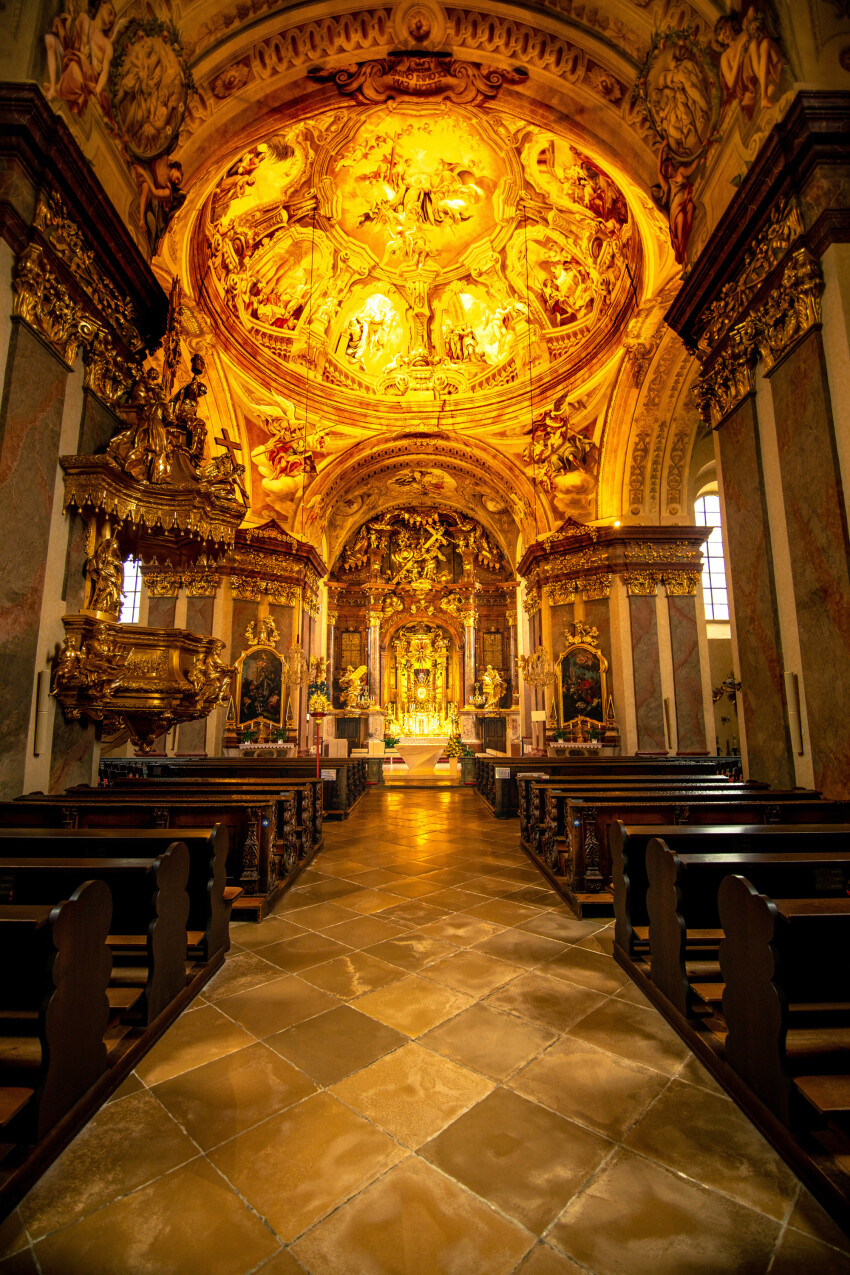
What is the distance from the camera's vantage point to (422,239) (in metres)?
13.0

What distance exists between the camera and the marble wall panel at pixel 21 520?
472cm

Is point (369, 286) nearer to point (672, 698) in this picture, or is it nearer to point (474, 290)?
point (474, 290)

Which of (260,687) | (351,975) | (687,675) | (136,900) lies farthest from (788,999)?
(260,687)

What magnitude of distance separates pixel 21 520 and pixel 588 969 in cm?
538

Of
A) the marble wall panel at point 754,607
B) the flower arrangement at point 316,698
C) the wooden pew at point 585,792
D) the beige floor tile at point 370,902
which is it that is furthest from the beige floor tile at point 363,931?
the flower arrangement at point 316,698

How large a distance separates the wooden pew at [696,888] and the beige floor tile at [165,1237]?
2.04 meters

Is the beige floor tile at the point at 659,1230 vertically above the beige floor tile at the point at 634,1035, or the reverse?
the beige floor tile at the point at 634,1035

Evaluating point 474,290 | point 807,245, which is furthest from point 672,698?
point 474,290

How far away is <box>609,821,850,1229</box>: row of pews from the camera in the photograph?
2010 millimetres

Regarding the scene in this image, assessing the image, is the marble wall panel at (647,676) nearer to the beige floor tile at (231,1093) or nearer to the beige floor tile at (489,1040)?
the beige floor tile at (489,1040)

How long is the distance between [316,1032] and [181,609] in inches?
456

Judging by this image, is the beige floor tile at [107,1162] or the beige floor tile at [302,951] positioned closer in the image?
the beige floor tile at [107,1162]

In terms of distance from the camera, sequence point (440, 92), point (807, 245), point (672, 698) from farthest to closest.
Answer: point (672, 698) → point (440, 92) → point (807, 245)

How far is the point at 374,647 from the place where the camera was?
21359mm
